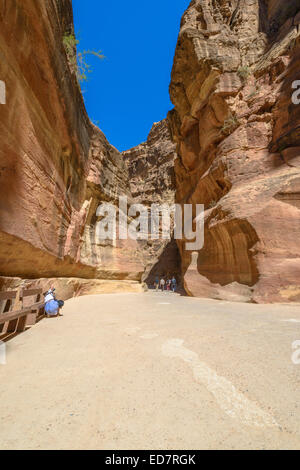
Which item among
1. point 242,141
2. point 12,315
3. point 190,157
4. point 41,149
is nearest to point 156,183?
point 190,157

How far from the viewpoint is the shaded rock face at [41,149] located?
4926 millimetres

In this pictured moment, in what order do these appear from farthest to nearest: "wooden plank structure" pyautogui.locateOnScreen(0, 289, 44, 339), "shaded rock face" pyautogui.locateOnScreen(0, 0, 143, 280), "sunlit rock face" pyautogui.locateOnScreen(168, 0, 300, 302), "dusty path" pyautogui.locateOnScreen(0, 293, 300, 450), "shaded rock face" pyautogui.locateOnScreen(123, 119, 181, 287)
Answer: "shaded rock face" pyautogui.locateOnScreen(123, 119, 181, 287)
"sunlit rock face" pyautogui.locateOnScreen(168, 0, 300, 302)
"shaded rock face" pyautogui.locateOnScreen(0, 0, 143, 280)
"wooden plank structure" pyautogui.locateOnScreen(0, 289, 44, 339)
"dusty path" pyautogui.locateOnScreen(0, 293, 300, 450)

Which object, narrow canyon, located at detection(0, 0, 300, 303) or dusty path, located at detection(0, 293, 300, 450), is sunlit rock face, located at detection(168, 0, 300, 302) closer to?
narrow canyon, located at detection(0, 0, 300, 303)

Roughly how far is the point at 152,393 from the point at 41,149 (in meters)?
7.17

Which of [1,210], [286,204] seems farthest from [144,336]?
[286,204]

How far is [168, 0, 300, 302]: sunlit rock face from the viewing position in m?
8.06

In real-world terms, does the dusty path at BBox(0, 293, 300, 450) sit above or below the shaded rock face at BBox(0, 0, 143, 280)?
below

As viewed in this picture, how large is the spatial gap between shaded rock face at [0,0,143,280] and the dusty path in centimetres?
358

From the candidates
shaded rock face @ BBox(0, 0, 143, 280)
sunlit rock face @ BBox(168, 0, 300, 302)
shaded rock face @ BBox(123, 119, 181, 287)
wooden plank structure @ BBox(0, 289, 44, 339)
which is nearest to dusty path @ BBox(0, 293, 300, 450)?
wooden plank structure @ BBox(0, 289, 44, 339)

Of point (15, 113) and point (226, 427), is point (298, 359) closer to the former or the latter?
point (226, 427)

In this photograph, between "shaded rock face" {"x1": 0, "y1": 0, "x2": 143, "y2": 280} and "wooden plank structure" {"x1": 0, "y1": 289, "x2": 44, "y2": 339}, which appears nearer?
"wooden plank structure" {"x1": 0, "y1": 289, "x2": 44, "y2": 339}

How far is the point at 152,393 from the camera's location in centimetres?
172

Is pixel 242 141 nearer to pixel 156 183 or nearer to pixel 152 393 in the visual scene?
pixel 152 393
